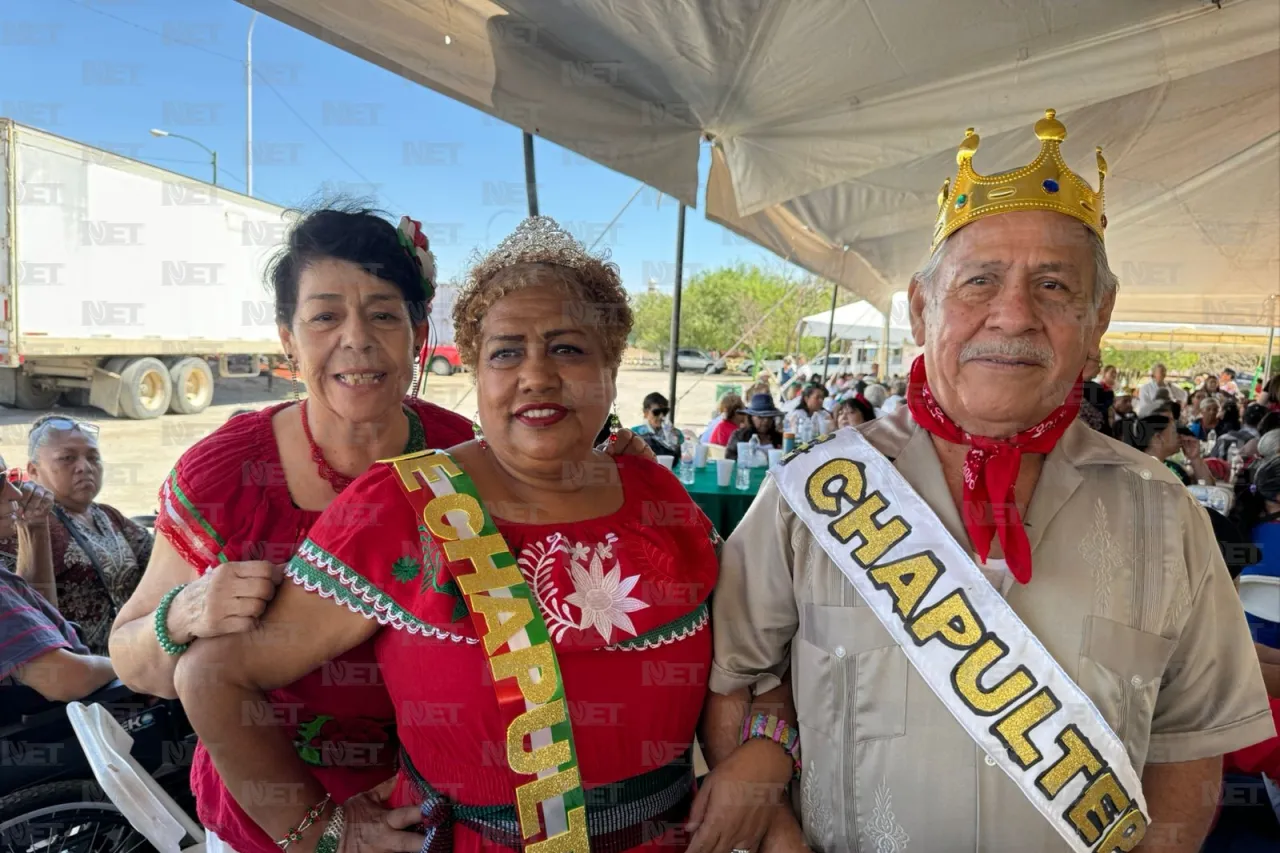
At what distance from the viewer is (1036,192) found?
1313 millimetres

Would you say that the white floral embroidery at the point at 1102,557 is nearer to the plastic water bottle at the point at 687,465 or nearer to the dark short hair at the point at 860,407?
the plastic water bottle at the point at 687,465

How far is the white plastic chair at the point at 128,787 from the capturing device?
77.0 inches

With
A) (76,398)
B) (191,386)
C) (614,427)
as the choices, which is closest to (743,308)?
(191,386)

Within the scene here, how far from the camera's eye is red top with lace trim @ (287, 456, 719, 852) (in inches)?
51.8

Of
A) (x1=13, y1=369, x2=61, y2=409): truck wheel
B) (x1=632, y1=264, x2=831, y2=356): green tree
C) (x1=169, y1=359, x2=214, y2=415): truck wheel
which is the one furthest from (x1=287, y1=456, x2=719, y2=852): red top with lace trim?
(x1=632, y1=264, x2=831, y2=356): green tree

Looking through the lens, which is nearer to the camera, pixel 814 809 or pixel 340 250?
pixel 814 809

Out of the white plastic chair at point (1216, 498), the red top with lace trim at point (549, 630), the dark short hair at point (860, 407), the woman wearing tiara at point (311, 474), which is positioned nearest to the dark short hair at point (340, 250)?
the woman wearing tiara at point (311, 474)

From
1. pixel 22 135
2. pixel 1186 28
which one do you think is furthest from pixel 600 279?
pixel 22 135

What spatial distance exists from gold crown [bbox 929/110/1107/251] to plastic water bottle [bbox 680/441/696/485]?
416cm

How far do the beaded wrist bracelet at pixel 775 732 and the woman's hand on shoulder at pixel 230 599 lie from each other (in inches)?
38.5

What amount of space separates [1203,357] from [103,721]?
40.0m

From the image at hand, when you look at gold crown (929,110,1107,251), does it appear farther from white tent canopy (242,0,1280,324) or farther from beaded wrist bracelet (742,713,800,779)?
white tent canopy (242,0,1280,324)

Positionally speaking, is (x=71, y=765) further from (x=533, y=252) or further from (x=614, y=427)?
(x=533, y=252)

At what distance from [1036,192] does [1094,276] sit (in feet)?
0.66
